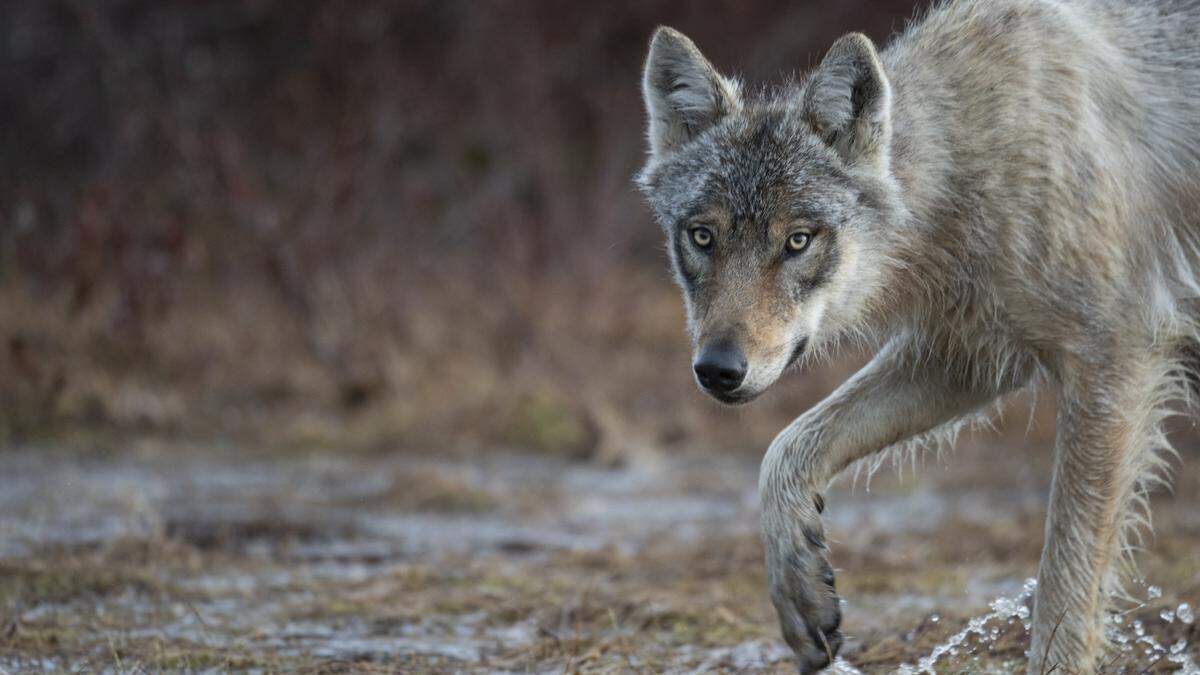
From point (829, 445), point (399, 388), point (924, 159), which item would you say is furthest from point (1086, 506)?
point (399, 388)

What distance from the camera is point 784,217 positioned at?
193 inches

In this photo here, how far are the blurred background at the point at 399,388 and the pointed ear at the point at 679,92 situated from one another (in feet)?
1.98

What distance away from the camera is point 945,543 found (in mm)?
7855

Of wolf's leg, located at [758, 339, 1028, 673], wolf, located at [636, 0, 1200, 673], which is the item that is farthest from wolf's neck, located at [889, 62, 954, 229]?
wolf's leg, located at [758, 339, 1028, 673]

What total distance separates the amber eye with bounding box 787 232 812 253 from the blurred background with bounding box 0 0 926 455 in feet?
17.2

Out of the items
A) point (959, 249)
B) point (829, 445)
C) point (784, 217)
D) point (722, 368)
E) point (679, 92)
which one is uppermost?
point (679, 92)

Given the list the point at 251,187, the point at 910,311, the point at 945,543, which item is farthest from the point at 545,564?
the point at 251,187

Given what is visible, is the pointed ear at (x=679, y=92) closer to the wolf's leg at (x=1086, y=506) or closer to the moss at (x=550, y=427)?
the wolf's leg at (x=1086, y=506)

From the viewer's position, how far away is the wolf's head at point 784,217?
4.74 m

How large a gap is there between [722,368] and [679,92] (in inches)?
50.1

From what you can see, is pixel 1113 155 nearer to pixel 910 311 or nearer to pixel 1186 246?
pixel 1186 246

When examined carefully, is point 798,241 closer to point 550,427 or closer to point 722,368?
point 722,368

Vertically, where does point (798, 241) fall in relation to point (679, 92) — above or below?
below

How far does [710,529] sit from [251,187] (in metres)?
4.75
